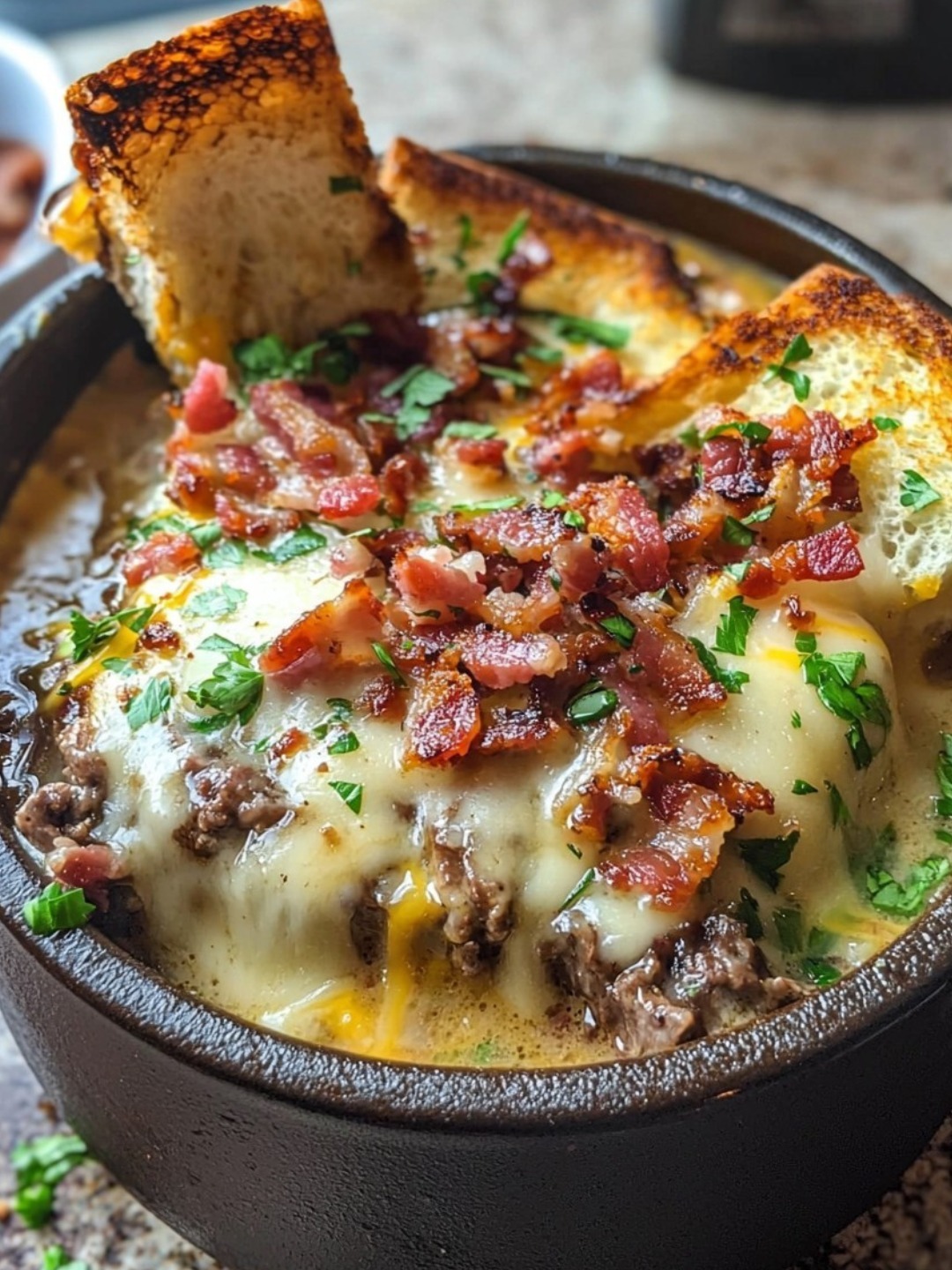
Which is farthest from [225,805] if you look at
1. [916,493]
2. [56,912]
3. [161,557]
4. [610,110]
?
[610,110]

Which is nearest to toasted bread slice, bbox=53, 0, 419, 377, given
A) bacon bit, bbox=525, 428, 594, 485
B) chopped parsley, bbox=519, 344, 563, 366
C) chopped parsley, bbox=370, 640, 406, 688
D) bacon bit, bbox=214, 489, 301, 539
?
chopped parsley, bbox=519, 344, 563, 366

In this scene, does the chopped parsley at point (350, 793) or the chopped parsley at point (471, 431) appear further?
the chopped parsley at point (471, 431)

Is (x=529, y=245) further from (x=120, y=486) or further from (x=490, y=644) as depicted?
(x=490, y=644)

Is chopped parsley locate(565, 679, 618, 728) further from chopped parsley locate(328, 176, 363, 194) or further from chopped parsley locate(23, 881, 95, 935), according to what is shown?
chopped parsley locate(328, 176, 363, 194)

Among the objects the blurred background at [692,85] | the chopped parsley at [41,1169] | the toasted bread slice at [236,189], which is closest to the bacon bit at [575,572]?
the toasted bread slice at [236,189]

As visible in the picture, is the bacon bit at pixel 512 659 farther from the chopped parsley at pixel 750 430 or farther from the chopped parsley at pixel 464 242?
the chopped parsley at pixel 464 242

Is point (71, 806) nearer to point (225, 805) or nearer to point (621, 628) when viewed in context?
point (225, 805)

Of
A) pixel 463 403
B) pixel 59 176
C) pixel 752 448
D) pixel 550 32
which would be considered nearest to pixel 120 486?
pixel 463 403
